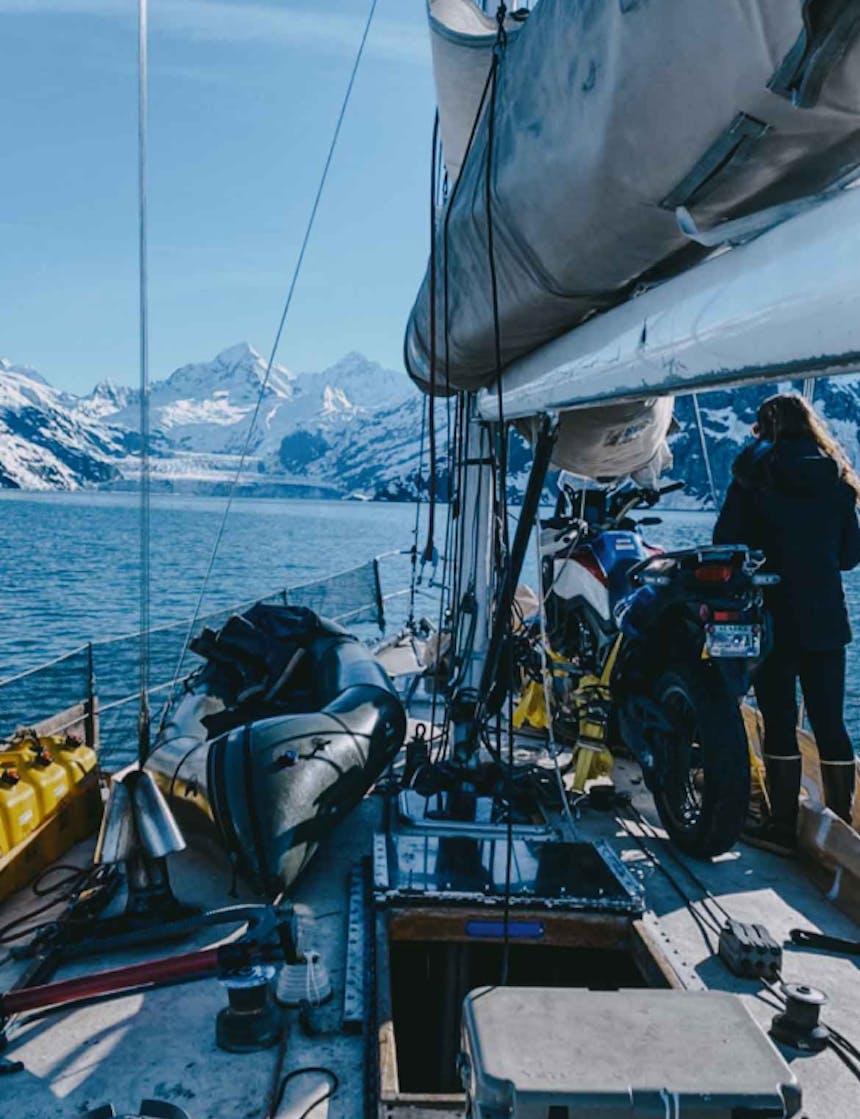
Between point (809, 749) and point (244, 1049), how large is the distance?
11.9 ft

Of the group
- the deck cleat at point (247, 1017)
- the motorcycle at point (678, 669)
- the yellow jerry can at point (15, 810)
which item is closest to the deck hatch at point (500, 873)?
the motorcycle at point (678, 669)

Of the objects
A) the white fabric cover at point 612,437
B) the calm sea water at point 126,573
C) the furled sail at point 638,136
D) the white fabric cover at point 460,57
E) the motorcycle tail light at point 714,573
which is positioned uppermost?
the white fabric cover at point 460,57

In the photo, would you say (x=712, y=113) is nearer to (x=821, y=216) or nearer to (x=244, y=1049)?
(x=821, y=216)

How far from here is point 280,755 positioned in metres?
3.68

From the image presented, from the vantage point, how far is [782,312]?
1.24 meters

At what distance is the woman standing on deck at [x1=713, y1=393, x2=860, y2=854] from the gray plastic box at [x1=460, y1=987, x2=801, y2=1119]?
7.24 feet

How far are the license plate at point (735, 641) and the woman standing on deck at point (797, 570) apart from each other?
1.50 feet

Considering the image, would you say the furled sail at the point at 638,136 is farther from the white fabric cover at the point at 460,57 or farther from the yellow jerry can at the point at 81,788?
the yellow jerry can at the point at 81,788

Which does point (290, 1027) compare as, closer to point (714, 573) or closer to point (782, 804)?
point (714, 573)

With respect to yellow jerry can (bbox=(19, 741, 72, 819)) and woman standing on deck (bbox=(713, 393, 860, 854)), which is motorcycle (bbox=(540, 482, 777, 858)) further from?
yellow jerry can (bbox=(19, 741, 72, 819))

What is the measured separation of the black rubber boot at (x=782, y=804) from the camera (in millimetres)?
4012

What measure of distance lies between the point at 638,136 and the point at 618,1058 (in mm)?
1701

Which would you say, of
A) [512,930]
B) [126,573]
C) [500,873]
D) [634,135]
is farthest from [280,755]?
[126,573]

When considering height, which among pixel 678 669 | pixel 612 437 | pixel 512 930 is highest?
pixel 612 437
